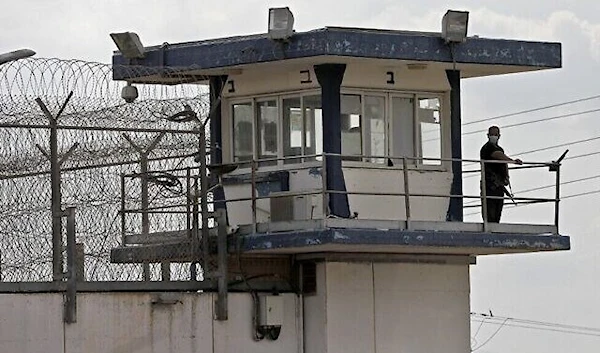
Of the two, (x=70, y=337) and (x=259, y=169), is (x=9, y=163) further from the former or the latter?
(x=259, y=169)

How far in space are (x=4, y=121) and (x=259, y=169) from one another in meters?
4.43

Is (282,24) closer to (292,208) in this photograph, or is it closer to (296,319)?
(292,208)

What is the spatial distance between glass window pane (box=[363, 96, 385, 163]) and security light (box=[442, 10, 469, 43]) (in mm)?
1386

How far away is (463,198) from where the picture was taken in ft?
85.7

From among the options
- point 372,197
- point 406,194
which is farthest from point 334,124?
point 406,194

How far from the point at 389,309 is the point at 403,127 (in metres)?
2.65

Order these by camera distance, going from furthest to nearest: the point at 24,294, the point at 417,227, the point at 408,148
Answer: the point at 408,148 → the point at 417,227 → the point at 24,294

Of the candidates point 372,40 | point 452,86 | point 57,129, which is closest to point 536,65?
point 452,86

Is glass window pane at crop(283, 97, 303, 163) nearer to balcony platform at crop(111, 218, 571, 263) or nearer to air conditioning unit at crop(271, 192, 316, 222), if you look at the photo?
air conditioning unit at crop(271, 192, 316, 222)

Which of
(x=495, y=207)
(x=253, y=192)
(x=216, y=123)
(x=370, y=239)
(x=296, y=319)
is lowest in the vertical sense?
(x=296, y=319)

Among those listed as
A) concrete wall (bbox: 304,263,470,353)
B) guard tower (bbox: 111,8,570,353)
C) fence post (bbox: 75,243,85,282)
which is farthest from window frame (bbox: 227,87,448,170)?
fence post (bbox: 75,243,85,282)

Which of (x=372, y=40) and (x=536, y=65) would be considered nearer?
(x=372, y=40)

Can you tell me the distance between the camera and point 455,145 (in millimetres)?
26703

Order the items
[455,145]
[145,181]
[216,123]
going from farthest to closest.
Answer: [216,123] → [455,145] → [145,181]
